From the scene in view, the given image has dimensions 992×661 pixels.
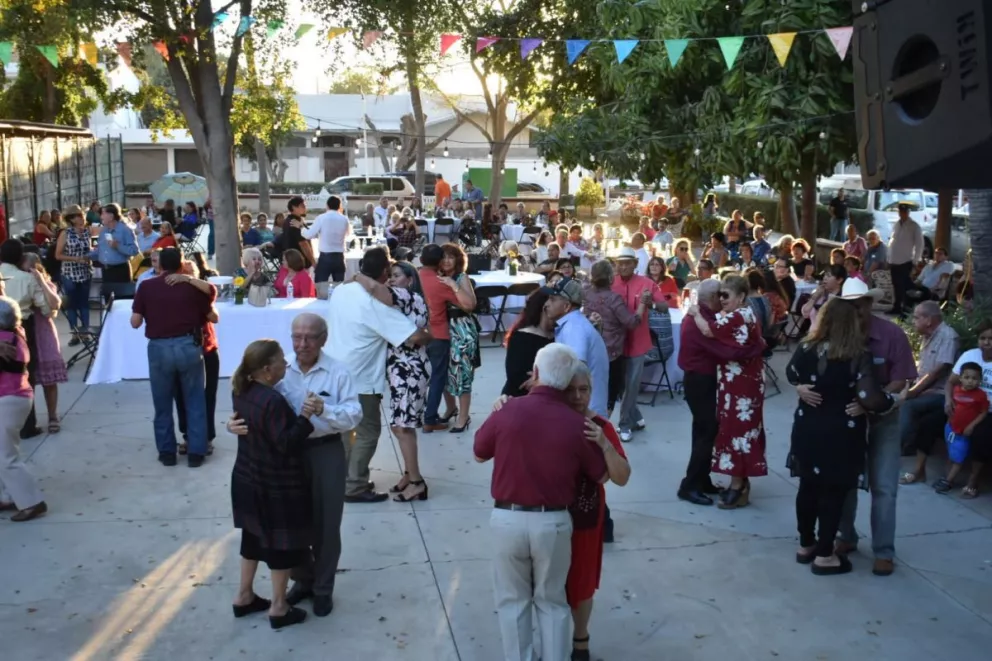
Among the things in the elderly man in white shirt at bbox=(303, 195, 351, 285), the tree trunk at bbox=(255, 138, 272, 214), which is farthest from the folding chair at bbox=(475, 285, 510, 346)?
the tree trunk at bbox=(255, 138, 272, 214)

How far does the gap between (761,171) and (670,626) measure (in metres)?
8.14

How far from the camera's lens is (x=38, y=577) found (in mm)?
5883

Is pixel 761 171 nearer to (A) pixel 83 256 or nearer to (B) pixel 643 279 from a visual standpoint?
(B) pixel 643 279

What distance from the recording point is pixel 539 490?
419 cm

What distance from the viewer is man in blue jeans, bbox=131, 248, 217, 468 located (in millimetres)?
7660

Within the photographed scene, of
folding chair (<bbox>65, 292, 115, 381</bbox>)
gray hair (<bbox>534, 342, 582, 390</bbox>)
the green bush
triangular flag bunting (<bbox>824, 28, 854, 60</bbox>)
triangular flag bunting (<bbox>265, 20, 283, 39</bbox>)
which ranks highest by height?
triangular flag bunting (<bbox>265, 20, 283, 39</bbox>)

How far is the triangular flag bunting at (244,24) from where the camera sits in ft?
46.3

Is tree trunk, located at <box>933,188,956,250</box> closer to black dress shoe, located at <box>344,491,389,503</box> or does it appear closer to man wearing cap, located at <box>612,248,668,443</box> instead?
man wearing cap, located at <box>612,248,668,443</box>

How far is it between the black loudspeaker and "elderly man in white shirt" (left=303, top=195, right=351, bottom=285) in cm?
1149

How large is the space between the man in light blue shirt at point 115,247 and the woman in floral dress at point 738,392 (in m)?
7.77

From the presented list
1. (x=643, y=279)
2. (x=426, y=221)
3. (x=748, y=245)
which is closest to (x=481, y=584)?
(x=643, y=279)

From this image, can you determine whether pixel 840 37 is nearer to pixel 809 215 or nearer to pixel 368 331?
pixel 368 331

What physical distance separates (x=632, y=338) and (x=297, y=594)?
3.82m

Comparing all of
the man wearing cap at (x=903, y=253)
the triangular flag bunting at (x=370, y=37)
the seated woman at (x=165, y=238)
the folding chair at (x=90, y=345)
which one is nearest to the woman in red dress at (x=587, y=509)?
the folding chair at (x=90, y=345)
